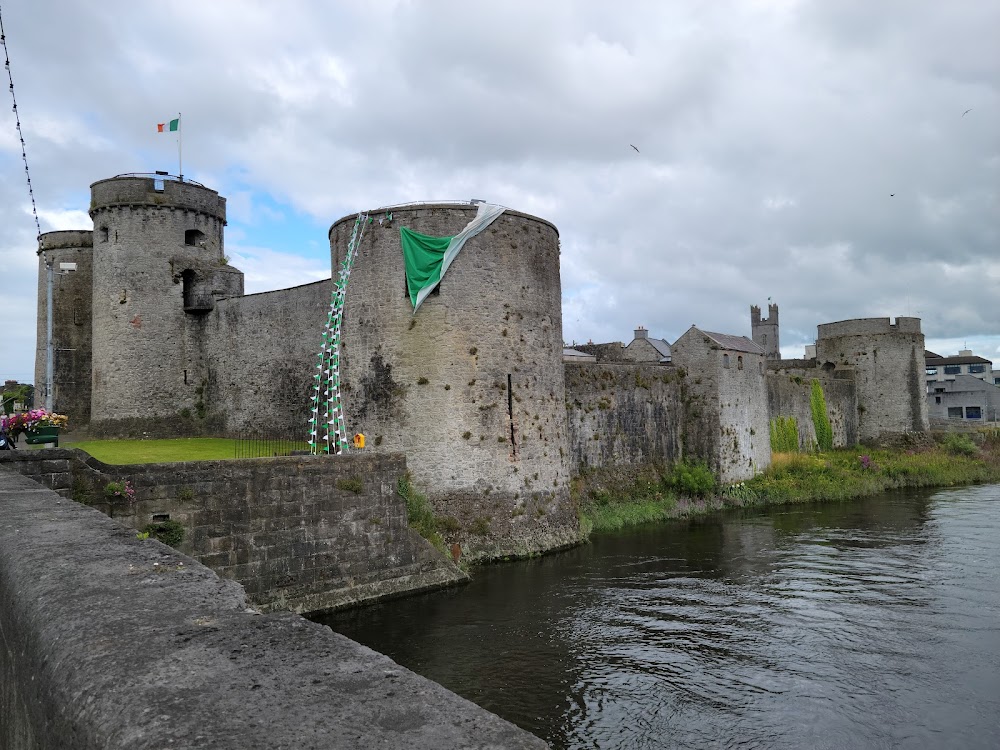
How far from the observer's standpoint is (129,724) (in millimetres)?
1829

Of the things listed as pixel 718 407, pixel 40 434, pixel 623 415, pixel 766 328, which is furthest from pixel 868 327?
pixel 40 434

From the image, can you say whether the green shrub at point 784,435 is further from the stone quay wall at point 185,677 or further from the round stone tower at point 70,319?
the stone quay wall at point 185,677

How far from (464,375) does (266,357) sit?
1082 centimetres

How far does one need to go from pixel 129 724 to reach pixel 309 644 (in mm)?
737

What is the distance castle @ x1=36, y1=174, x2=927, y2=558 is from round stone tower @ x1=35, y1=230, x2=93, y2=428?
0.06 m

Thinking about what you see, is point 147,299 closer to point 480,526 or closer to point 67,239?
point 67,239

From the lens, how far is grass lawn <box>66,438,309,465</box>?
16297mm

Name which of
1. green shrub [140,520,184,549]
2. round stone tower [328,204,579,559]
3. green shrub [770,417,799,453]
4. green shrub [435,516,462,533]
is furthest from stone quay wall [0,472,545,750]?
green shrub [770,417,799,453]

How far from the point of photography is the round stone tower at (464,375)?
47.6 ft

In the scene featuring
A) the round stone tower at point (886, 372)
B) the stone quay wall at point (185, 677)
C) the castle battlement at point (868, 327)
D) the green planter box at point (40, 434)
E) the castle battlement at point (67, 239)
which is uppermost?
the castle battlement at point (67, 239)

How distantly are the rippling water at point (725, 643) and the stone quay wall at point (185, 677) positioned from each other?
214 inches

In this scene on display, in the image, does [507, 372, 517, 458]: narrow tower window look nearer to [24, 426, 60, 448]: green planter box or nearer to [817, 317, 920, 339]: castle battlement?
[24, 426, 60, 448]: green planter box

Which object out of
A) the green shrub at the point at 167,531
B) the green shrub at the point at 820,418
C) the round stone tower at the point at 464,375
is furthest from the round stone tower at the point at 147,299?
the green shrub at the point at 820,418

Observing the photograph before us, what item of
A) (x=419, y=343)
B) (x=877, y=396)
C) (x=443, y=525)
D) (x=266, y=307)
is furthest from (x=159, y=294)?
(x=877, y=396)
